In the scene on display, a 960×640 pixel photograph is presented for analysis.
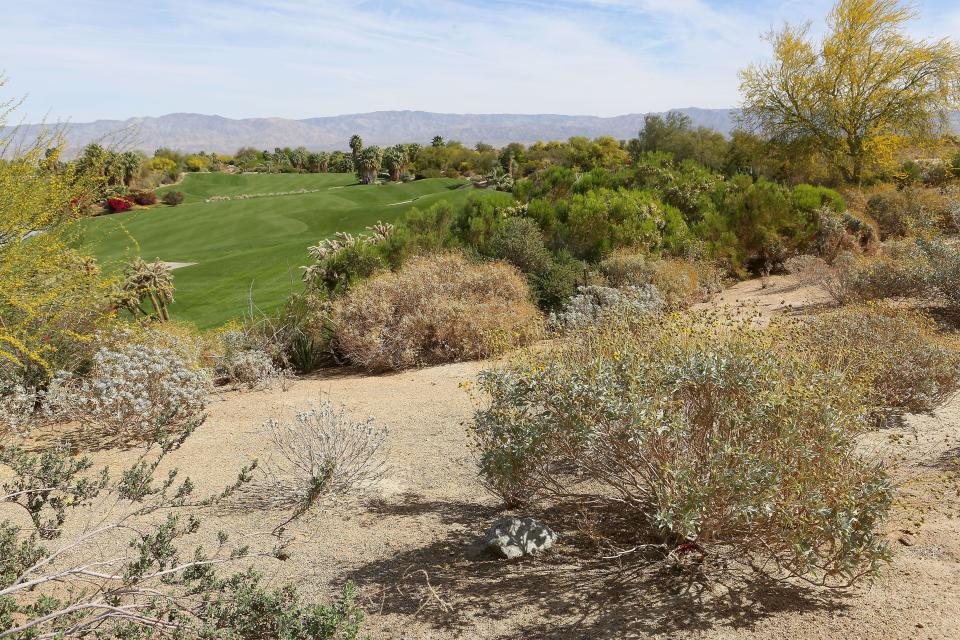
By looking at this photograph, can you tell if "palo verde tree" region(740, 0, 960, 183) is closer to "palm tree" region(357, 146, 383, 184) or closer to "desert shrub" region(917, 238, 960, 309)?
"desert shrub" region(917, 238, 960, 309)

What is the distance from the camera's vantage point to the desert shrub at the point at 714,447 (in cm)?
359

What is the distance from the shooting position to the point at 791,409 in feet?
13.3

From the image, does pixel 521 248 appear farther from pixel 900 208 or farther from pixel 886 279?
pixel 900 208

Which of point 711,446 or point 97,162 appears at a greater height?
point 97,162

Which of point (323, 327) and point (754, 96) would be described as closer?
point (323, 327)

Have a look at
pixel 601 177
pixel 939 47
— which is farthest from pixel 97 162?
pixel 939 47

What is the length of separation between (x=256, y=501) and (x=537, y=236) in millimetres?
9056

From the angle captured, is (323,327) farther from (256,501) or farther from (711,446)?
Answer: (711,446)

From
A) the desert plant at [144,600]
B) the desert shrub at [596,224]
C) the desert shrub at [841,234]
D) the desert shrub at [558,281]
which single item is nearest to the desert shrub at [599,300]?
the desert shrub at [558,281]

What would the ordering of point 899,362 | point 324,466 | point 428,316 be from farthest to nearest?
point 428,316 → point 899,362 → point 324,466

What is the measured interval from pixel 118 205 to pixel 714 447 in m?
48.3

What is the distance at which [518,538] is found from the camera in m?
4.74

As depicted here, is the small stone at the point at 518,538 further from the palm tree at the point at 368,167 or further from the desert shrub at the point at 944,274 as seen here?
the palm tree at the point at 368,167

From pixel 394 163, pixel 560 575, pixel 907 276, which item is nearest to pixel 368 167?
pixel 394 163
